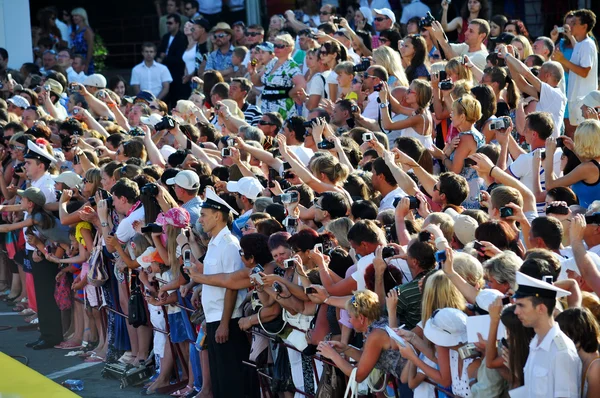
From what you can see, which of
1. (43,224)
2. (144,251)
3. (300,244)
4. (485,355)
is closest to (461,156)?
(300,244)

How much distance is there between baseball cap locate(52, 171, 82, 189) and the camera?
34.7 ft

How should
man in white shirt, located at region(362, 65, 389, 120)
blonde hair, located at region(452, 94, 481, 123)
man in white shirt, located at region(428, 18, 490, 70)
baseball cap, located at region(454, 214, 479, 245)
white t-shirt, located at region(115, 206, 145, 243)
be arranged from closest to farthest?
baseball cap, located at region(454, 214, 479, 245)
blonde hair, located at region(452, 94, 481, 123)
white t-shirt, located at region(115, 206, 145, 243)
man in white shirt, located at region(362, 65, 389, 120)
man in white shirt, located at region(428, 18, 490, 70)

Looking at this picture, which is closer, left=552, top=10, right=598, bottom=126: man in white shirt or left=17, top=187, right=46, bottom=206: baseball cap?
left=17, top=187, right=46, bottom=206: baseball cap

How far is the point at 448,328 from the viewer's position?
575cm

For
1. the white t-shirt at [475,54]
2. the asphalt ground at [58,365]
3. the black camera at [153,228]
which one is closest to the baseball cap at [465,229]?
the black camera at [153,228]

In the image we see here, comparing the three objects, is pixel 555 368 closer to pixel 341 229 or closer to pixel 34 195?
pixel 341 229

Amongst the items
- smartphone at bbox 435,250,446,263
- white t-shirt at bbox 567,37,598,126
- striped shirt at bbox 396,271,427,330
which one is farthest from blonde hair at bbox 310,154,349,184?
white t-shirt at bbox 567,37,598,126

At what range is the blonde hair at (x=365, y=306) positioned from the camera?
6.44 meters

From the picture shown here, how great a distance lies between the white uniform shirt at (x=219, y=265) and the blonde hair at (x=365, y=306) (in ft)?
5.74

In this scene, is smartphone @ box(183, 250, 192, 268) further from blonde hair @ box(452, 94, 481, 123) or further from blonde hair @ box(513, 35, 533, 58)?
blonde hair @ box(513, 35, 533, 58)

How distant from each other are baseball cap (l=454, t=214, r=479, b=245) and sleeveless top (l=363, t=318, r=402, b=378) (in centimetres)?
82

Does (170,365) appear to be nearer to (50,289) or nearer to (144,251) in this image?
(144,251)

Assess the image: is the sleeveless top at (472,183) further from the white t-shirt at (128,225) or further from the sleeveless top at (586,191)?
the white t-shirt at (128,225)

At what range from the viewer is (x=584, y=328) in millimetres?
5266
